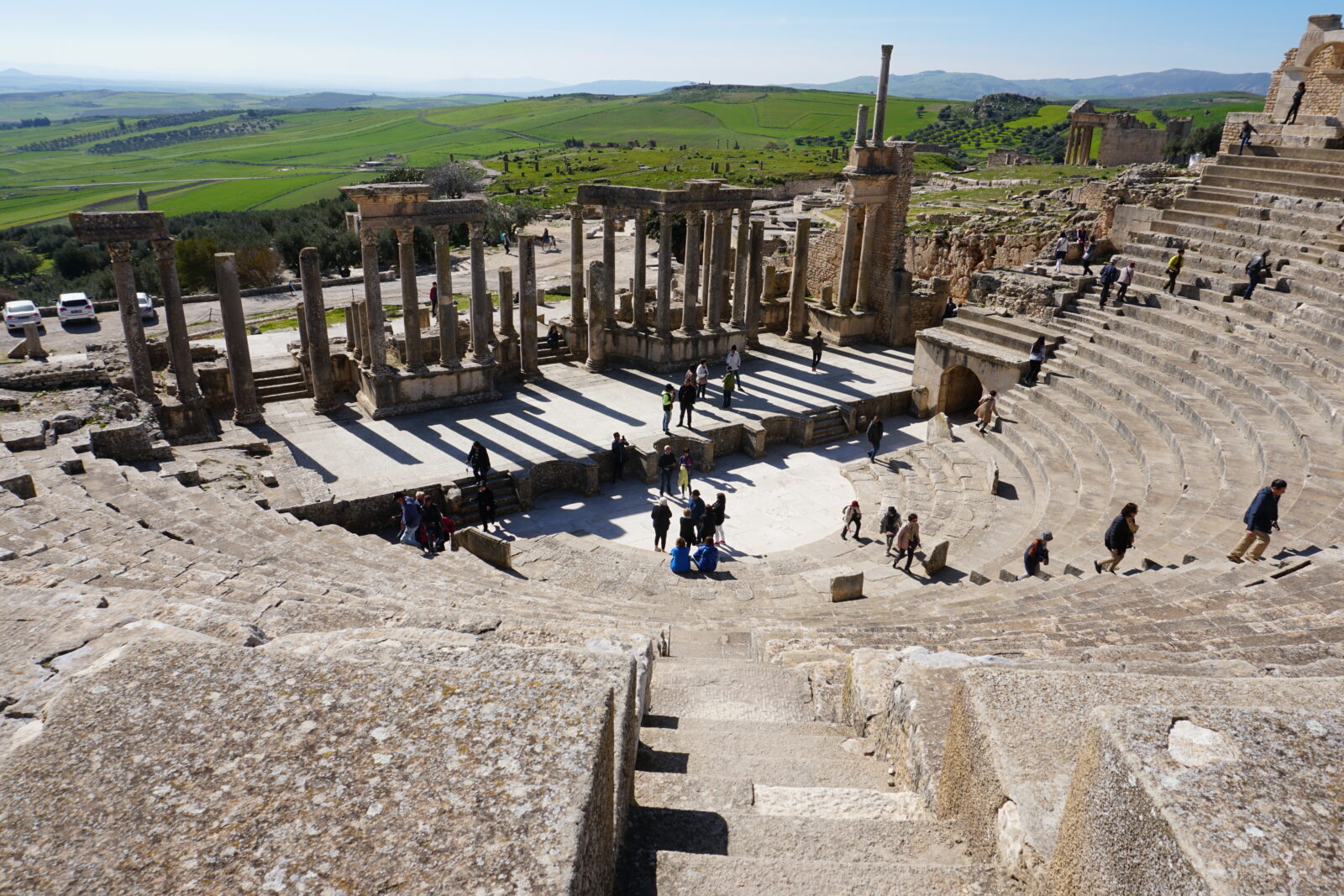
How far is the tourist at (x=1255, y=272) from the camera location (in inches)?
738

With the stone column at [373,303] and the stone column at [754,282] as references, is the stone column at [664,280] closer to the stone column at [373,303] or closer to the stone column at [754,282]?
the stone column at [754,282]

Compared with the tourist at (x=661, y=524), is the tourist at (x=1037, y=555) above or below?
above

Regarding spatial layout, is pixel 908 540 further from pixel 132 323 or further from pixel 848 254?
pixel 132 323

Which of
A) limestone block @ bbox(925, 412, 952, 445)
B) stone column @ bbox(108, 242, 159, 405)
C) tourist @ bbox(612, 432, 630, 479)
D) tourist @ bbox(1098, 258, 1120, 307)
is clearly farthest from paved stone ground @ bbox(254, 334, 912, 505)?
tourist @ bbox(1098, 258, 1120, 307)

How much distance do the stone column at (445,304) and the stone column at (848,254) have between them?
493 inches

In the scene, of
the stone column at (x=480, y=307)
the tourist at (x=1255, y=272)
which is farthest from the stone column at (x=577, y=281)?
the tourist at (x=1255, y=272)

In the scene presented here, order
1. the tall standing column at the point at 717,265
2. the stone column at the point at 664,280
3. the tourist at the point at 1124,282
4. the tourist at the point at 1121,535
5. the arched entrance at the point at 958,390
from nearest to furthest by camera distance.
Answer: the tourist at the point at 1121,535 < the tourist at the point at 1124,282 < the arched entrance at the point at 958,390 < the stone column at the point at 664,280 < the tall standing column at the point at 717,265

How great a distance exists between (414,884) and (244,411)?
19.5m

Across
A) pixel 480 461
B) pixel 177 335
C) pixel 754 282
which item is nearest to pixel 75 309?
pixel 177 335

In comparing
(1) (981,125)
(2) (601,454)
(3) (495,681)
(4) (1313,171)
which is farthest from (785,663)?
(1) (981,125)

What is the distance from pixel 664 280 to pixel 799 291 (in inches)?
225

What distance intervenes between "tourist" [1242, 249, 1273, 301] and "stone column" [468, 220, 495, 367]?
57.3ft

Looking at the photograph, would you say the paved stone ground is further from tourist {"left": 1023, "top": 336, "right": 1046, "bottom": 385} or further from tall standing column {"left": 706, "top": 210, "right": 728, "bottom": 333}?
tourist {"left": 1023, "top": 336, "right": 1046, "bottom": 385}

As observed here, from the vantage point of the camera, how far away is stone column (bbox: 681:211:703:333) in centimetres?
2427
